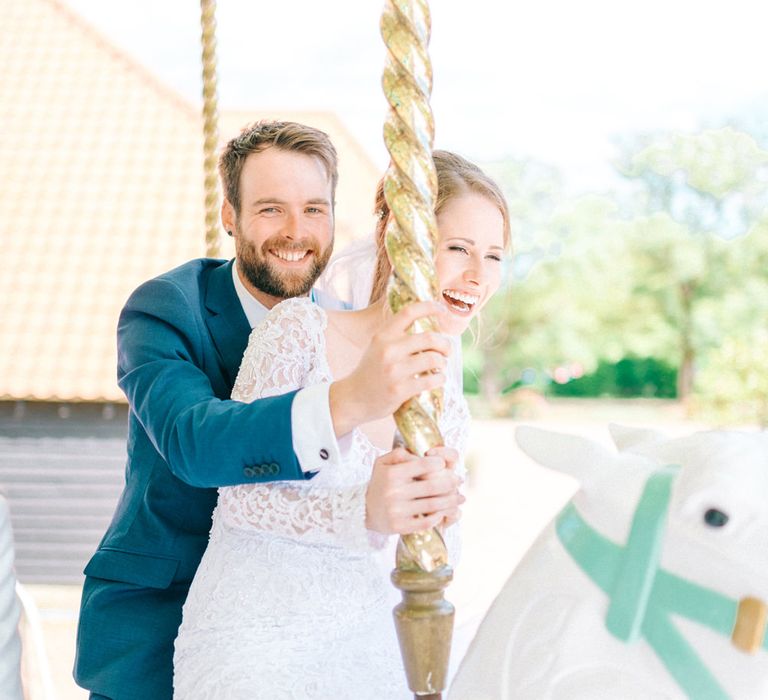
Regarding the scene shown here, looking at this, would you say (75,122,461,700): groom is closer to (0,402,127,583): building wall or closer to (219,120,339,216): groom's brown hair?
(219,120,339,216): groom's brown hair

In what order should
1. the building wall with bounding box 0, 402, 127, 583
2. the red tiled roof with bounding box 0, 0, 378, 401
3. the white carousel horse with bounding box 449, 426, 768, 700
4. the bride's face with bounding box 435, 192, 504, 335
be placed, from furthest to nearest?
the red tiled roof with bounding box 0, 0, 378, 401 → the building wall with bounding box 0, 402, 127, 583 → the bride's face with bounding box 435, 192, 504, 335 → the white carousel horse with bounding box 449, 426, 768, 700

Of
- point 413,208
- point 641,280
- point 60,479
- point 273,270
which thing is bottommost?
point 60,479

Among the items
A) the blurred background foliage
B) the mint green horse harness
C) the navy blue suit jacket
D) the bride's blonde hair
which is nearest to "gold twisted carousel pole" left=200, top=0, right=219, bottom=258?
the navy blue suit jacket

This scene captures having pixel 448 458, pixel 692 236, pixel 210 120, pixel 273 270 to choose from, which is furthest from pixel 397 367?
pixel 692 236

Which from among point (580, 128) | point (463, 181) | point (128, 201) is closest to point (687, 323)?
point (580, 128)

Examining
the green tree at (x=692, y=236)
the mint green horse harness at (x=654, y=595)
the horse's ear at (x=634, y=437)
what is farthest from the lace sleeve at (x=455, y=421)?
the green tree at (x=692, y=236)

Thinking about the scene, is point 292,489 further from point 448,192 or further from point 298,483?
point 448,192

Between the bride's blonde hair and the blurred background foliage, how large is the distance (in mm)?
21862

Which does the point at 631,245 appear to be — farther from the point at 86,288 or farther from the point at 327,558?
the point at 327,558

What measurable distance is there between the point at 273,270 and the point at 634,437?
936 mm

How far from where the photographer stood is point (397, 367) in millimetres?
1091

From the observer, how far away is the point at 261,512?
127 centimetres

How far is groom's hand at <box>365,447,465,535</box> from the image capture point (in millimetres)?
1110

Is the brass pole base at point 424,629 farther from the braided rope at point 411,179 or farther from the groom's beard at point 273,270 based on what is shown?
the groom's beard at point 273,270
